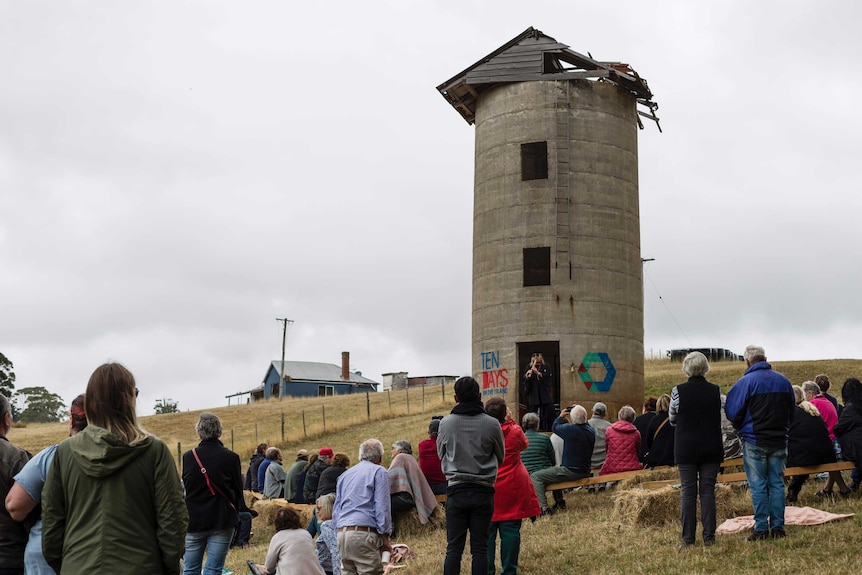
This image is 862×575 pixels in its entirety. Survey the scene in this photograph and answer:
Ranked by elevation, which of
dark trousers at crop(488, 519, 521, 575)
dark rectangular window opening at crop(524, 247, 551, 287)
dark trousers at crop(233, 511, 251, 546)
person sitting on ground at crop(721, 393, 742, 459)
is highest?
dark rectangular window opening at crop(524, 247, 551, 287)

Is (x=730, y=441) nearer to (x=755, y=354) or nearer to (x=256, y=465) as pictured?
(x=755, y=354)

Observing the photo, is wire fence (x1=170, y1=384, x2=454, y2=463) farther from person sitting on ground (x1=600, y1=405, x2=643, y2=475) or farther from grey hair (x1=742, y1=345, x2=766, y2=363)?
grey hair (x1=742, y1=345, x2=766, y2=363)

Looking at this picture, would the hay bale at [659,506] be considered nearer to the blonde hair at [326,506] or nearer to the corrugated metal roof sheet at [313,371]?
the blonde hair at [326,506]

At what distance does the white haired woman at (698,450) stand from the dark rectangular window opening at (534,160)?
16171 mm

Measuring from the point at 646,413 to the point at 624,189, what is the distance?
445 inches

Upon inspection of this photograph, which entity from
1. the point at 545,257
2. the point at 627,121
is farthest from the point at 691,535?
the point at 627,121

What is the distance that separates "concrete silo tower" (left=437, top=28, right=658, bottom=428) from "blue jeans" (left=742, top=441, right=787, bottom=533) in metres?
14.5

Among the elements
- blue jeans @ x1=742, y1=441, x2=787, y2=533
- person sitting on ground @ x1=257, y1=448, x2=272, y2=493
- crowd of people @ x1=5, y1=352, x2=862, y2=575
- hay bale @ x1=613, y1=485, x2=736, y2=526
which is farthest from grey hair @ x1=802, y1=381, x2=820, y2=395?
person sitting on ground @ x1=257, y1=448, x2=272, y2=493

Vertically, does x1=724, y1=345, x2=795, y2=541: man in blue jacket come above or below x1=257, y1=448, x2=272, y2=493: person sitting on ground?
above

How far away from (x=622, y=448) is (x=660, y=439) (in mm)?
737

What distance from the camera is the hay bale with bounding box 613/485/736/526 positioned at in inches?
488

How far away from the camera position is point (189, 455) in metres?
10.1

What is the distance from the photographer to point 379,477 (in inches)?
409

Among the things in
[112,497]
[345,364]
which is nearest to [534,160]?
[112,497]
